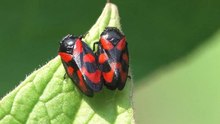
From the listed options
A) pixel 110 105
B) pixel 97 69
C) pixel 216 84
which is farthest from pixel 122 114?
pixel 216 84

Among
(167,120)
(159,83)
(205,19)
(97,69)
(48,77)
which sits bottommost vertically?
(167,120)

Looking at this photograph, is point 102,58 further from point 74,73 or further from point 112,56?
point 74,73

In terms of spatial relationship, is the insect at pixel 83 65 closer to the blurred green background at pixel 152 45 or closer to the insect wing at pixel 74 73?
the insect wing at pixel 74 73

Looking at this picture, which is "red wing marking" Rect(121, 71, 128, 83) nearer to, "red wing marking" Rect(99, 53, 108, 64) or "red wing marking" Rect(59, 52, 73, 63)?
"red wing marking" Rect(99, 53, 108, 64)

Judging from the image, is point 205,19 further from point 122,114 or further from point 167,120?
point 122,114

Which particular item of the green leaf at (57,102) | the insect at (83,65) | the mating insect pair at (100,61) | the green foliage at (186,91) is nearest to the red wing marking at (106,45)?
the mating insect pair at (100,61)

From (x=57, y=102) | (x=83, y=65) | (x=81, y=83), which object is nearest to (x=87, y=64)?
(x=83, y=65)

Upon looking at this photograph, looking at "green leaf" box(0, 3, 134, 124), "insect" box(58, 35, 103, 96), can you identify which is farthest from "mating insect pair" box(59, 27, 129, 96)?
"green leaf" box(0, 3, 134, 124)
